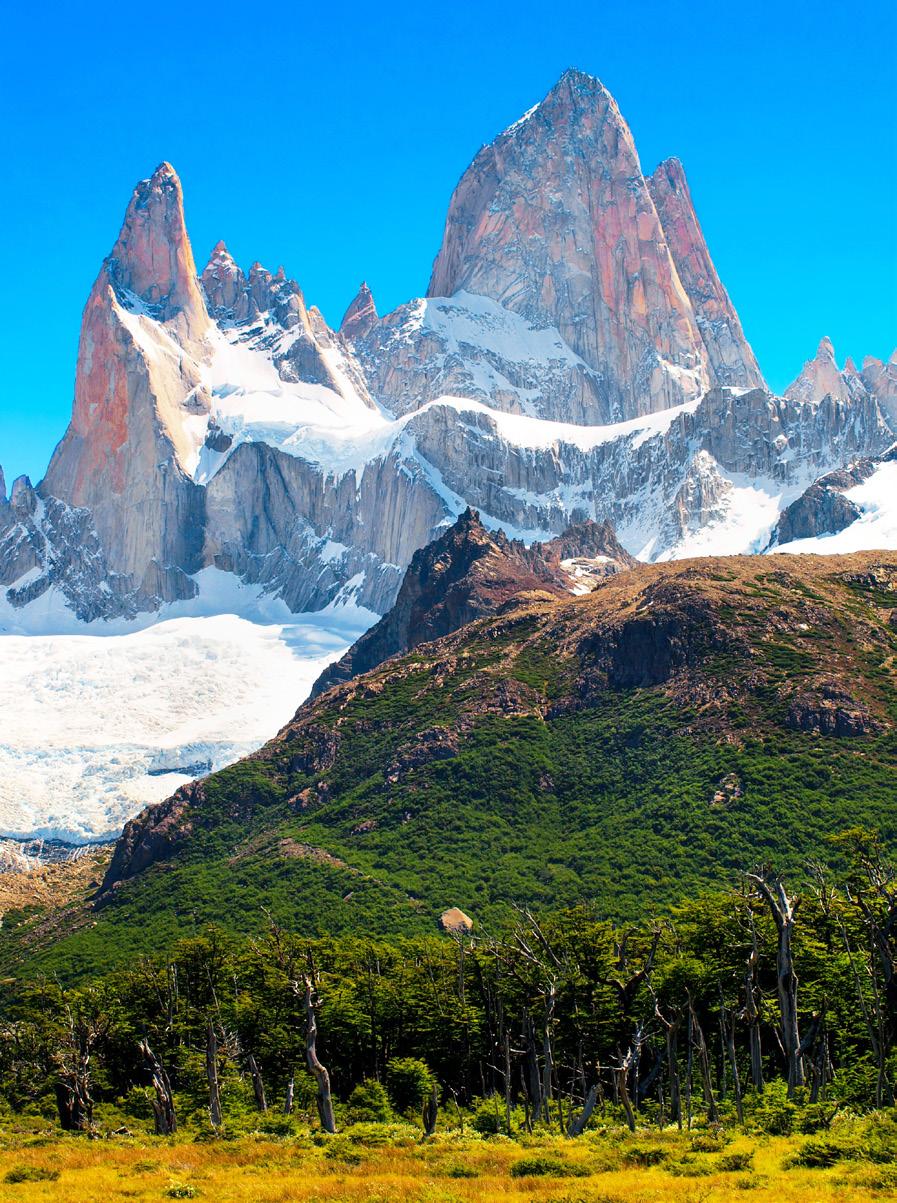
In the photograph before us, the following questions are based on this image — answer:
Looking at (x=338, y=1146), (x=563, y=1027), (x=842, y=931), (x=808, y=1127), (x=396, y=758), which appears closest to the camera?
(x=808, y=1127)

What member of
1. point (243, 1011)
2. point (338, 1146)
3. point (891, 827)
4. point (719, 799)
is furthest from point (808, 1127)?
point (719, 799)

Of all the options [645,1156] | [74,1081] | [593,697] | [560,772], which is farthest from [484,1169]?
[593,697]

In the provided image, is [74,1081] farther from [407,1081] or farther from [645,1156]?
[645,1156]

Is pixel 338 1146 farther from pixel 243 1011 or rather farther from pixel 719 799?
pixel 719 799

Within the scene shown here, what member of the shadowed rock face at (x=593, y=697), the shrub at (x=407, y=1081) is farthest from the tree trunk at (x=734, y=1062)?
the shadowed rock face at (x=593, y=697)

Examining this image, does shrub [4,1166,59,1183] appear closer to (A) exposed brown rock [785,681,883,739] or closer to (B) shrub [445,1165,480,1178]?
(B) shrub [445,1165,480,1178]

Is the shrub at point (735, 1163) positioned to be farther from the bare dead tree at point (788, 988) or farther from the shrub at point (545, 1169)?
the bare dead tree at point (788, 988)
